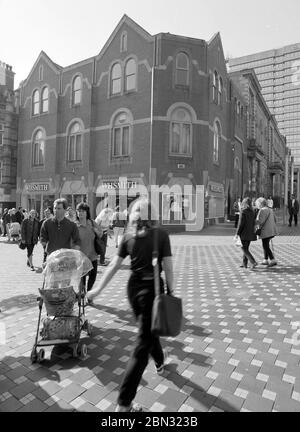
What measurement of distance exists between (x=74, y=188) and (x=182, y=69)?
1211 cm

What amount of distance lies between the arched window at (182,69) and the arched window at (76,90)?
8.60 m

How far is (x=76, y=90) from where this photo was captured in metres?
25.9

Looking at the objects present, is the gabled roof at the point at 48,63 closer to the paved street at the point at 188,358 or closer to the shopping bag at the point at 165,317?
the paved street at the point at 188,358

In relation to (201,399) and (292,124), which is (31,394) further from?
(292,124)

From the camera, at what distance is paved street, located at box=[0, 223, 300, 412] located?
9.91ft

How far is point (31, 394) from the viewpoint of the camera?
3113 mm

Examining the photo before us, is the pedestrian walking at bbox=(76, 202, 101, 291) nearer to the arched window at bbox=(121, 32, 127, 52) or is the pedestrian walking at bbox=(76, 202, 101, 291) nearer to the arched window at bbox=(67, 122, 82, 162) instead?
the arched window at bbox=(67, 122, 82, 162)

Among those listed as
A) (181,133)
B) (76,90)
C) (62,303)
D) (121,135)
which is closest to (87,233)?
(62,303)

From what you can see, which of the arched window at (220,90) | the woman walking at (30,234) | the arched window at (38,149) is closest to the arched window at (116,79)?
the arched window at (220,90)

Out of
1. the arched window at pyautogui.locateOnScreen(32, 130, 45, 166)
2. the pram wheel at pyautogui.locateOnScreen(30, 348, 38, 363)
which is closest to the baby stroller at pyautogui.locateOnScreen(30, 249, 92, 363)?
the pram wheel at pyautogui.locateOnScreen(30, 348, 38, 363)

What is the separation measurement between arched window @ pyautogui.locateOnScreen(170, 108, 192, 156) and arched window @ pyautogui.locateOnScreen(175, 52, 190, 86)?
196cm

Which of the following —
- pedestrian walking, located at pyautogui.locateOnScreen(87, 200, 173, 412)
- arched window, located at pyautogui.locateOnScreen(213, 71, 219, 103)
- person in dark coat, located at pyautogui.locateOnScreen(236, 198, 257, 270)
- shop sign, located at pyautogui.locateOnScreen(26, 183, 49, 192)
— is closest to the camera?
pedestrian walking, located at pyautogui.locateOnScreen(87, 200, 173, 412)

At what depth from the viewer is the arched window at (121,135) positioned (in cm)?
2283
